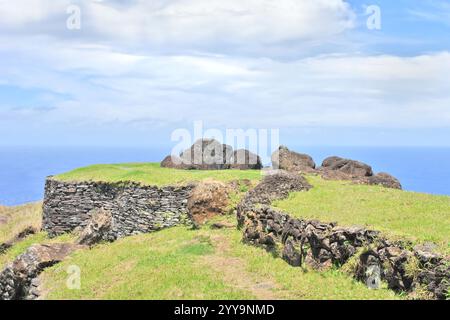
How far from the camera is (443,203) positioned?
21.7 m

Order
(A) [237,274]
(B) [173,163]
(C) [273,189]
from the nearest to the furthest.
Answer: (A) [237,274] < (C) [273,189] < (B) [173,163]

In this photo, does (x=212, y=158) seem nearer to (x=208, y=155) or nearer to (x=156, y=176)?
(x=208, y=155)

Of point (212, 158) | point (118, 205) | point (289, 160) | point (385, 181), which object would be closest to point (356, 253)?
point (385, 181)

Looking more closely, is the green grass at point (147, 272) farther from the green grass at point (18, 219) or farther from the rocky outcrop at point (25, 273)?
the green grass at point (18, 219)

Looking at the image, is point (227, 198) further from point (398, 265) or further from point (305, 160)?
point (398, 265)

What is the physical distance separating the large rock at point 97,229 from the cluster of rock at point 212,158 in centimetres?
1066

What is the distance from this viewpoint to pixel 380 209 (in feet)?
69.6

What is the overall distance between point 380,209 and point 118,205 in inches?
777

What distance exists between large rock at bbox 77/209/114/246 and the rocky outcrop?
16.2 feet

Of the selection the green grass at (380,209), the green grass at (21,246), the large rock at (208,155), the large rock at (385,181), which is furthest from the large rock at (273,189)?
the green grass at (21,246)

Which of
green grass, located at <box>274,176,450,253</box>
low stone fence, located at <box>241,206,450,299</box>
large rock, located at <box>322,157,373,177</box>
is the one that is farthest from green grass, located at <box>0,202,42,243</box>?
green grass, located at <box>274,176,450,253</box>

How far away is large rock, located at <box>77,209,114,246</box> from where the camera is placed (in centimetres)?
3133

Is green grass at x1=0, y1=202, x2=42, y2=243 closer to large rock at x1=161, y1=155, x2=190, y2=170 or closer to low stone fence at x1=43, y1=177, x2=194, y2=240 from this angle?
low stone fence at x1=43, y1=177, x2=194, y2=240
